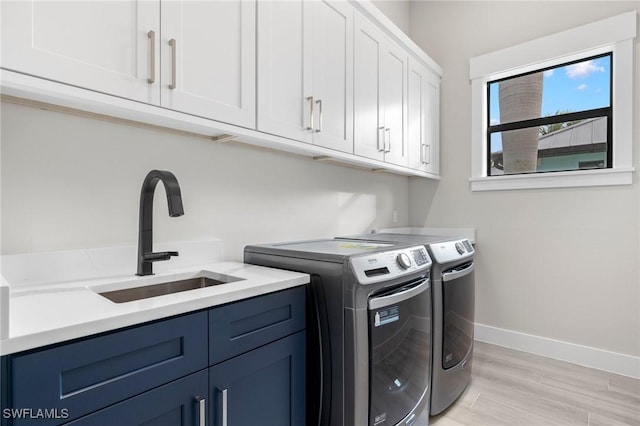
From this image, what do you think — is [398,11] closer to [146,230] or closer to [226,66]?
[226,66]

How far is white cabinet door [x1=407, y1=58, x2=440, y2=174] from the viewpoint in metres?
2.69

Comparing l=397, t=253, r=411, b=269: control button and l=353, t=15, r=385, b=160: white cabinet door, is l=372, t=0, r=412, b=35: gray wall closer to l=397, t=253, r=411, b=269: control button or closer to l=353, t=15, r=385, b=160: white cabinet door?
l=353, t=15, r=385, b=160: white cabinet door

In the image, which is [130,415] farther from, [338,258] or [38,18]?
[38,18]

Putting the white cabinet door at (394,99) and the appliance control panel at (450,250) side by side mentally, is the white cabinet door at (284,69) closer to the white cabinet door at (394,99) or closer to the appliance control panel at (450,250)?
the white cabinet door at (394,99)

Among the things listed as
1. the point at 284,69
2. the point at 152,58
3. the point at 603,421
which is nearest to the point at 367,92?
the point at 284,69

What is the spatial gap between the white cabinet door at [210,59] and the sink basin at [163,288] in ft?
2.08

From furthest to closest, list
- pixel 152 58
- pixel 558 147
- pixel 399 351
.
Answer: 1. pixel 558 147
2. pixel 399 351
3. pixel 152 58

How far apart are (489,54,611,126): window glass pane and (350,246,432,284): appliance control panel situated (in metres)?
1.98

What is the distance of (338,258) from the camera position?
1.35m

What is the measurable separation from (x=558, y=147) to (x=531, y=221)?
62cm

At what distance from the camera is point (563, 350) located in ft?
8.50

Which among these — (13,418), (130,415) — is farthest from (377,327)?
(13,418)

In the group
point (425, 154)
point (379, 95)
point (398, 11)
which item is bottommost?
point (425, 154)

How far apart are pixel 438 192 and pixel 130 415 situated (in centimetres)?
294
